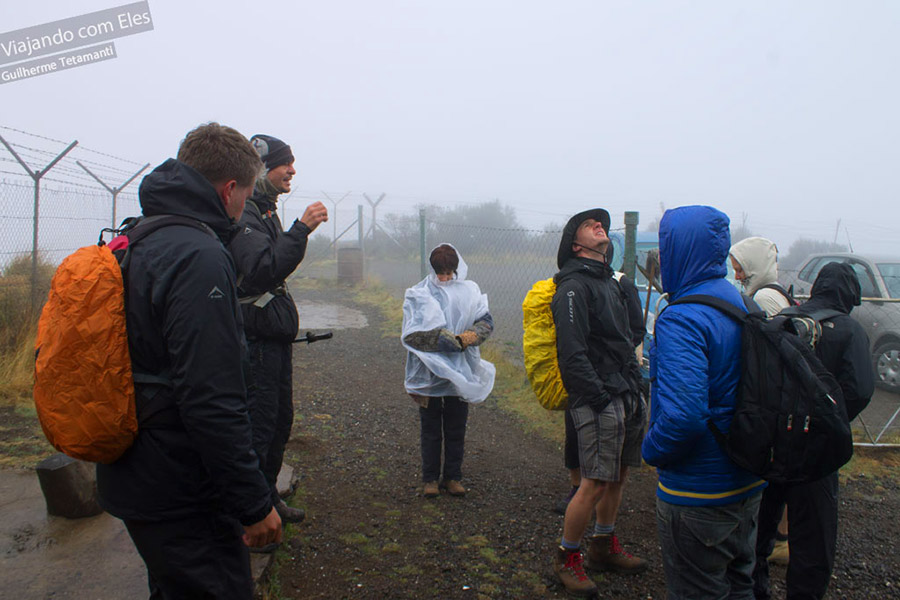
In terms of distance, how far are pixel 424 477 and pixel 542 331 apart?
1.46m

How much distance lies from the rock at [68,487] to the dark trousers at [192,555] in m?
1.88

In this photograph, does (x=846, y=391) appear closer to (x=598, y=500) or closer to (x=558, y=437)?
(x=598, y=500)

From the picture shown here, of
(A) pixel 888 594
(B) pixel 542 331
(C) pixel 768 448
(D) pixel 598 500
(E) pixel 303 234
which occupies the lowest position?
(A) pixel 888 594

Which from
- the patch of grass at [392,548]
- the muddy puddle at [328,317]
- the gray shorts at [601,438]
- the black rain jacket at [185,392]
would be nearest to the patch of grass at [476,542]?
the patch of grass at [392,548]

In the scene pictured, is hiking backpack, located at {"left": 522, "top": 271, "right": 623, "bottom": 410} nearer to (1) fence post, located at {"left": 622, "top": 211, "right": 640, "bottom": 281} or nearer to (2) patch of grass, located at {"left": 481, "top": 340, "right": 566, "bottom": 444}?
(1) fence post, located at {"left": 622, "top": 211, "right": 640, "bottom": 281}

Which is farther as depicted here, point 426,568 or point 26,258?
point 26,258

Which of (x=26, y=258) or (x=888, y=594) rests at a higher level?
(x=26, y=258)

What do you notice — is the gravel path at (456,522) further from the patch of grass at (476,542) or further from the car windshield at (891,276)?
the car windshield at (891,276)

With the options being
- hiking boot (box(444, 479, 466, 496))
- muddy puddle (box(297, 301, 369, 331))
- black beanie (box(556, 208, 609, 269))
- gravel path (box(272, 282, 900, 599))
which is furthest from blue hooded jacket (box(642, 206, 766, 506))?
muddy puddle (box(297, 301, 369, 331))

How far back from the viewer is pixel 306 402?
6184mm

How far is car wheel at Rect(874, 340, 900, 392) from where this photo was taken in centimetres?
705

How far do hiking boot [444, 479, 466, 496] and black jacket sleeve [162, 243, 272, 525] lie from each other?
2584 mm

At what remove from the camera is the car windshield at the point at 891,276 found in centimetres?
764

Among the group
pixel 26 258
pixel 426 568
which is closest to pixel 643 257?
pixel 426 568
